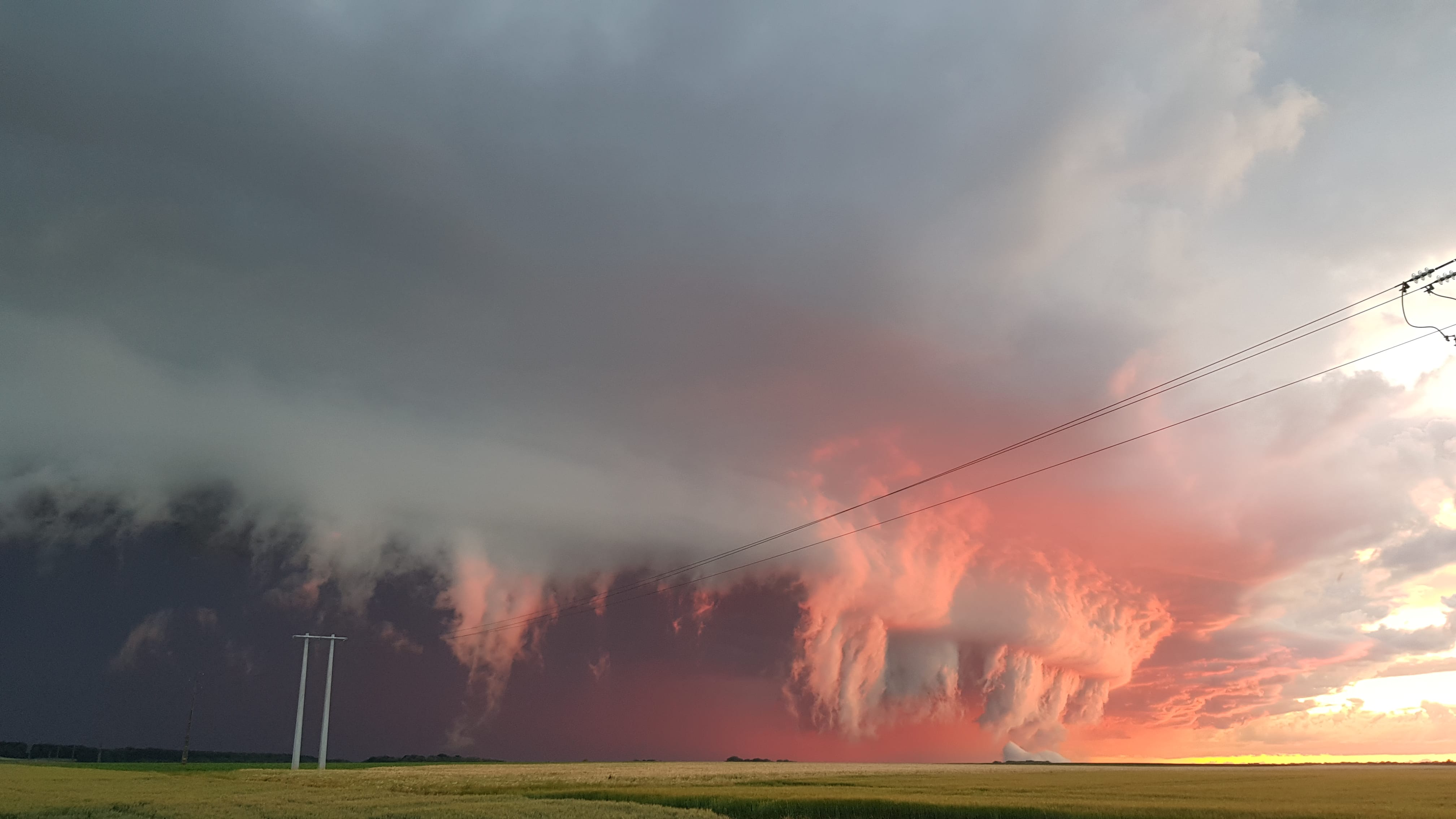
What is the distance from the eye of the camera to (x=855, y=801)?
5566 cm

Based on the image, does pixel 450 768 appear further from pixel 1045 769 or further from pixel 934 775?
pixel 1045 769

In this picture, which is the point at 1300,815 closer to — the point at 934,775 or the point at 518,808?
the point at 518,808

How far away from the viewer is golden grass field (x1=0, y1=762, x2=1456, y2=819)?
156 feet

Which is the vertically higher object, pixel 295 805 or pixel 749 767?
pixel 295 805

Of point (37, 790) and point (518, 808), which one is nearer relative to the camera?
point (518, 808)

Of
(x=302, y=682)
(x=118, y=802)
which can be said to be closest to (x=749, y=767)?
(x=302, y=682)

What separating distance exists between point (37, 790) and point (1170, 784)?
308 feet

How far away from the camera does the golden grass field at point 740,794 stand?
4756 cm

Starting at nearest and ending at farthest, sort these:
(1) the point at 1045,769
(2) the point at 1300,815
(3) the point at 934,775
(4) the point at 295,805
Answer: (2) the point at 1300,815, (4) the point at 295,805, (3) the point at 934,775, (1) the point at 1045,769

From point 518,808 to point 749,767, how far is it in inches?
3825

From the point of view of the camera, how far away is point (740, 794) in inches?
2482

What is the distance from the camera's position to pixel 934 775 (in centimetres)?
9944

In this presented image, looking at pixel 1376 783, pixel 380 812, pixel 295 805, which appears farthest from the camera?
pixel 1376 783

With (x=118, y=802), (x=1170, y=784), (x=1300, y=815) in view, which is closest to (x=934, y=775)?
(x=1170, y=784)
